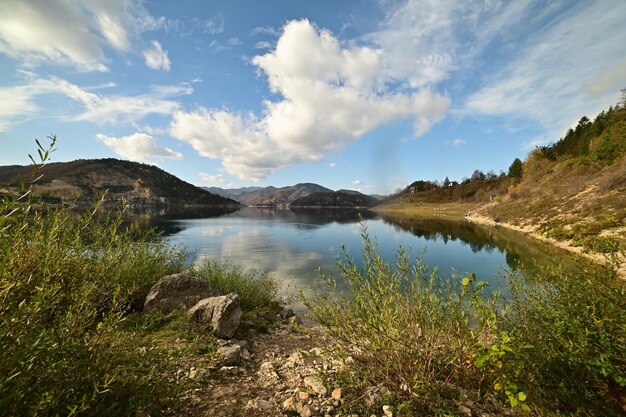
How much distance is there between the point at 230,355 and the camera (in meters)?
6.97

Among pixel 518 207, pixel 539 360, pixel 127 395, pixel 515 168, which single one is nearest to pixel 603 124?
pixel 515 168

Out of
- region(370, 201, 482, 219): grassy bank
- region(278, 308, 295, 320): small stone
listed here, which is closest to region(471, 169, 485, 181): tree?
region(370, 201, 482, 219): grassy bank

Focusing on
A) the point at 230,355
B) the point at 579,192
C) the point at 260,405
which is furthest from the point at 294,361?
the point at 579,192

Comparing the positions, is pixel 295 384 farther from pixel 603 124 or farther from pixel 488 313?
pixel 603 124

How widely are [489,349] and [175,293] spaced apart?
9655 mm

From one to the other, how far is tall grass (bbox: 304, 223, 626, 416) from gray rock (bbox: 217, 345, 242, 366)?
114 inches

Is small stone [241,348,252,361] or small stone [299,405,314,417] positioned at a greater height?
small stone [299,405,314,417]

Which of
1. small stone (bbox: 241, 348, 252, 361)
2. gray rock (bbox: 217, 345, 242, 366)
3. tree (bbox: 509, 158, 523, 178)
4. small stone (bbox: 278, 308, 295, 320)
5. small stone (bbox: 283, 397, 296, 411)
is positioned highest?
tree (bbox: 509, 158, 523, 178)

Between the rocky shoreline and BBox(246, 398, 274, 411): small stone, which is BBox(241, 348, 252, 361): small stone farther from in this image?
BBox(246, 398, 274, 411): small stone

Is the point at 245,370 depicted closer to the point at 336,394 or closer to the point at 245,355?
the point at 245,355

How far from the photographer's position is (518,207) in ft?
214

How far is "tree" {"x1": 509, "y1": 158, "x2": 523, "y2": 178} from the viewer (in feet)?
360

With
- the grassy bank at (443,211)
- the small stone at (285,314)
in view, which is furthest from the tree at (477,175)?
the small stone at (285,314)

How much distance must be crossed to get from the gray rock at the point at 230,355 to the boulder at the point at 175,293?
10.9 feet
